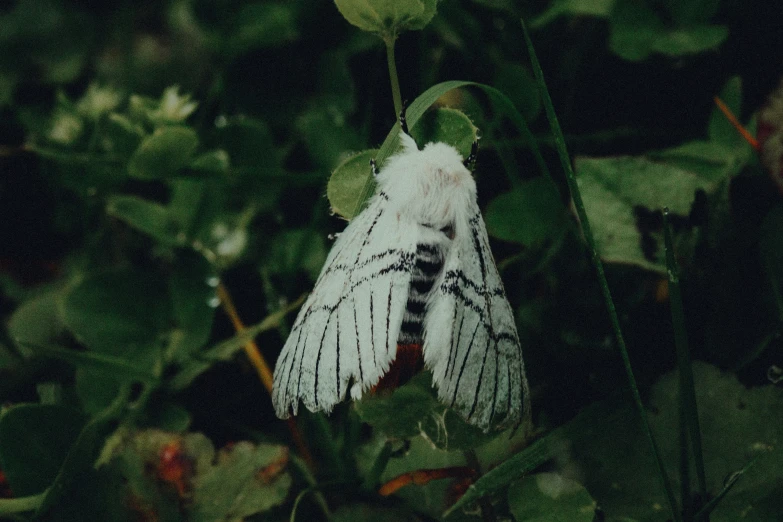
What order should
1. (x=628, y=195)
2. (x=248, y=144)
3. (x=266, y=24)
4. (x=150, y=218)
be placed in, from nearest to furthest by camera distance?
(x=628, y=195)
(x=150, y=218)
(x=248, y=144)
(x=266, y=24)

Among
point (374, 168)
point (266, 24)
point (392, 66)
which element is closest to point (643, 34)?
point (392, 66)

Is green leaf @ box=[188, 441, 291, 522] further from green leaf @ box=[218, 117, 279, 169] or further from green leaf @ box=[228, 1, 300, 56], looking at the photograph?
green leaf @ box=[228, 1, 300, 56]

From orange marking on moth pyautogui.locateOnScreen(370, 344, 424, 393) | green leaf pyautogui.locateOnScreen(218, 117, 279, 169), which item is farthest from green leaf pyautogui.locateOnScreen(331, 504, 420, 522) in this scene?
green leaf pyautogui.locateOnScreen(218, 117, 279, 169)

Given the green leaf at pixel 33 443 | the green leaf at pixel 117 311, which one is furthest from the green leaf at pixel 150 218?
the green leaf at pixel 33 443

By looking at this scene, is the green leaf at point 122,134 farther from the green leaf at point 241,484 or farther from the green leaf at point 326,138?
the green leaf at point 241,484

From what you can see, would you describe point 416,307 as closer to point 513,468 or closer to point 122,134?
point 513,468

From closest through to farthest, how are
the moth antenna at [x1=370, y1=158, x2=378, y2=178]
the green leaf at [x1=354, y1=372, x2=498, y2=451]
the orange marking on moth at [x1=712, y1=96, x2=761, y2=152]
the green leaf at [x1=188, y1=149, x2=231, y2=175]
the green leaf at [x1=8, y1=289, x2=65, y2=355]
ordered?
1. the green leaf at [x1=354, y1=372, x2=498, y2=451]
2. the moth antenna at [x1=370, y1=158, x2=378, y2=178]
3. the orange marking on moth at [x1=712, y1=96, x2=761, y2=152]
4. the green leaf at [x1=188, y1=149, x2=231, y2=175]
5. the green leaf at [x1=8, y1=289, x2=65, y2=355]

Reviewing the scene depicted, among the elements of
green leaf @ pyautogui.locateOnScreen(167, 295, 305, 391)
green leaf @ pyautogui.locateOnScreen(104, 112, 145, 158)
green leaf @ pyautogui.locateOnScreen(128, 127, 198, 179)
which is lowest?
green leaf @ pyautogui.locateOnScreen(167, 295, 305, 391)
